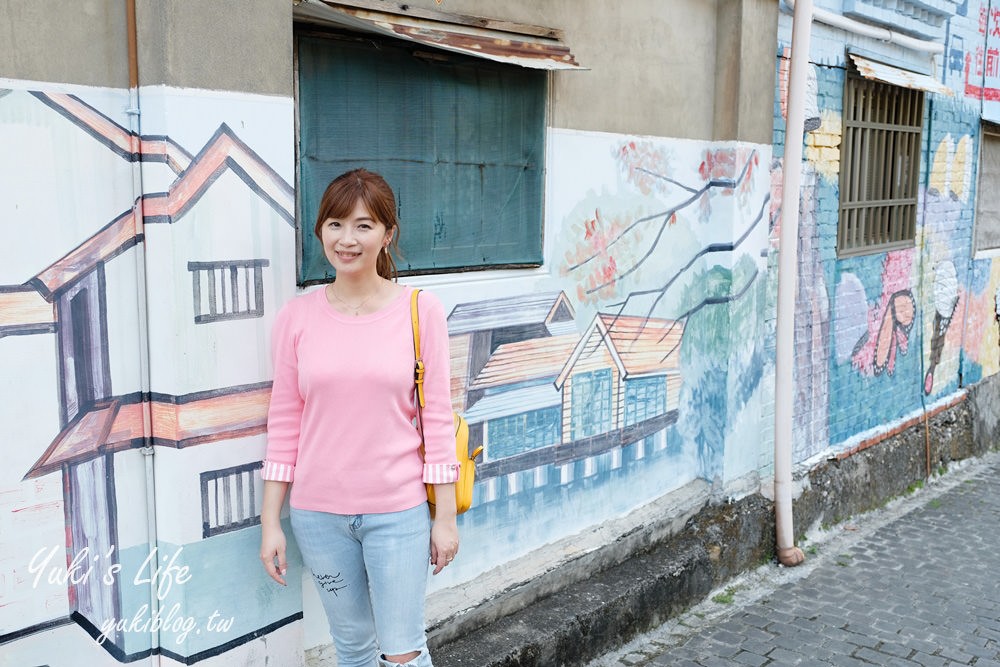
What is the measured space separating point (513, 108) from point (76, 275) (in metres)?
1.96

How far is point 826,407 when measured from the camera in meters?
6.27

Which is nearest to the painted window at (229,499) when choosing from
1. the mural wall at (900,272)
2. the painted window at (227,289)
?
the painted window at (227,289)

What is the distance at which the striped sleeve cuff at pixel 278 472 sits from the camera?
9.45 ft

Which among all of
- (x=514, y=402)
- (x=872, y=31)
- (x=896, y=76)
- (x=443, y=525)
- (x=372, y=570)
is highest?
(x=872, y=31)

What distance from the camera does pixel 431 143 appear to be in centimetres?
369

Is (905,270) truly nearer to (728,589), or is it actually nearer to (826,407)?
(826,407)

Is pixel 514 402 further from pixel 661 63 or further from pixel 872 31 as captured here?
pixel 872 31

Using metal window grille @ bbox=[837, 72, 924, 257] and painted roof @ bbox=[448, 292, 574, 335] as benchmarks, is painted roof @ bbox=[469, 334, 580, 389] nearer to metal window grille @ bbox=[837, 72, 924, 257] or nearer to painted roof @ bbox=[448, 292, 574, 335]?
painted roof @ bbox=[448, 292, 574, 335]

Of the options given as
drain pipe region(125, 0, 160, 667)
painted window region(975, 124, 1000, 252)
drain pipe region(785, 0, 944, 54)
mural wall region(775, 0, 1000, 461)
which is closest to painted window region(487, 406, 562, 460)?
drain pipe region(125, 0, 160, 667)

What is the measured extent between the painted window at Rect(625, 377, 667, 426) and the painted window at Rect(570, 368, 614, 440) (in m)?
0.16

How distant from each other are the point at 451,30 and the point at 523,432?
164 cm

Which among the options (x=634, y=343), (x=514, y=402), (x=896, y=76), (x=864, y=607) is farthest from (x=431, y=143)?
(x=896, y=76)

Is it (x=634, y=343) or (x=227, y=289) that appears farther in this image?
(x=634, y=343)

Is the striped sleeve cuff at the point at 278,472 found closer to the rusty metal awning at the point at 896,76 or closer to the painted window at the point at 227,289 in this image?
the painted window at the point at 227,289
